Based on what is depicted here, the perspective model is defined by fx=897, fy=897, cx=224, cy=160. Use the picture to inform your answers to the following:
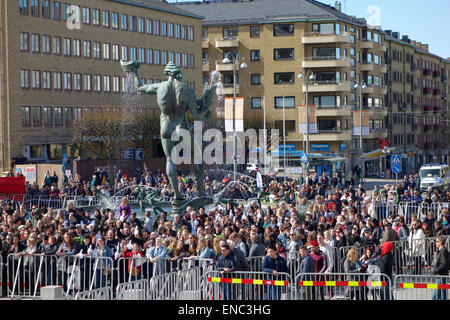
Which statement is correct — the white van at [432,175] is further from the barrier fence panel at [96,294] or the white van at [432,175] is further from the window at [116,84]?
the barrier fence panel at [96,294]

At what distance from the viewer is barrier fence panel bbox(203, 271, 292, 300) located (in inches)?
546

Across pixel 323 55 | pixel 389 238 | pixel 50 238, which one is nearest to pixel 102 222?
Answer: pixel 50 238

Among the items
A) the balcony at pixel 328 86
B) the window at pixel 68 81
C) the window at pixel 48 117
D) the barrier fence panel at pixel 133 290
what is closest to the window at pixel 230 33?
the balcony at pixel 328 86

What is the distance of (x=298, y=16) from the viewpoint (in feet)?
295

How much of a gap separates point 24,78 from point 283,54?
33.2 metres

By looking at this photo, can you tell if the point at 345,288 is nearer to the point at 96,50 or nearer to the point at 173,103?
the point at 173,103

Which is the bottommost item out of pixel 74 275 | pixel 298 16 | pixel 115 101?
pixel 74 275

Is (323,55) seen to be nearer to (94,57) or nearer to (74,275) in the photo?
(94,57)

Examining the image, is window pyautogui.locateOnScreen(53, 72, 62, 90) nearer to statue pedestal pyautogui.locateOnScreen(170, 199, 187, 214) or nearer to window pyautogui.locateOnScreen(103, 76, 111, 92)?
window pyautogui.locateOnScreen(103, 76, 111, 92)

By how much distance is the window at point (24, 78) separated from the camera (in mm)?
64875

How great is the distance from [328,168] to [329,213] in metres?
48.7

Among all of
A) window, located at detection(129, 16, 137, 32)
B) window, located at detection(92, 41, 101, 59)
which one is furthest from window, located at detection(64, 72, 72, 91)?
window, located at detection(129, 16, 137, 32)

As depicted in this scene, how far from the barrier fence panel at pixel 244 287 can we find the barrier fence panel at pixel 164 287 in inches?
20.3
